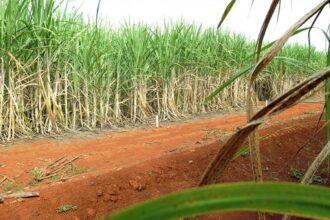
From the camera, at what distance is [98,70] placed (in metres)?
6.75

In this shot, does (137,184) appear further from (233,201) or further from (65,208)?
(233,201)

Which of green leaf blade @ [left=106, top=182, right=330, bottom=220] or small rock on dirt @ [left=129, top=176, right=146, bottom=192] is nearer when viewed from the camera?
green leaf blade @ [left=106, top=182, right=330, bottom=220]

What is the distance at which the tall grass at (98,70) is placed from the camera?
5221mm

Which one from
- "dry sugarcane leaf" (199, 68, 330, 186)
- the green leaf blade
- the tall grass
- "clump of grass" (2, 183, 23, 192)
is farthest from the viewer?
the tall grass

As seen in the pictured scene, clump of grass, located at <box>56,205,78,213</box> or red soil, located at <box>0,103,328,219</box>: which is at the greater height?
red soil, located at <box>0,103,328,219</box>

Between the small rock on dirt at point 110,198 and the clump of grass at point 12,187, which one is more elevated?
the small rock on dirt at point 110,198

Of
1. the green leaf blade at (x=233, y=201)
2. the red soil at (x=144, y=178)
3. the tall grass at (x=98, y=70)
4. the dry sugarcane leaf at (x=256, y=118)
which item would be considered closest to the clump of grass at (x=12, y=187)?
the red soil at (x=144, y=178)

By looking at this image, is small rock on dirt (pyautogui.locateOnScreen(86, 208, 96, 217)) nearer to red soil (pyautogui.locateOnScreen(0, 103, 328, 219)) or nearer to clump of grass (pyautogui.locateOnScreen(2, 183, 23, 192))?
red soil (pyautogui.locateOnScreen(0, 103, 328, 219))

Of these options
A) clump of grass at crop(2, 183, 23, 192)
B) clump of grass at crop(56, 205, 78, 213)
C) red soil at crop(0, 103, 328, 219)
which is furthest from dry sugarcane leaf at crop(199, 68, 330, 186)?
clump of grass at crop(2, 183, 23, 192)

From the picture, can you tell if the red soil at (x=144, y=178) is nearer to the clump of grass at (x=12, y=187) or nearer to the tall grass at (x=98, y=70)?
the clump of grass at (x=12, y=187)

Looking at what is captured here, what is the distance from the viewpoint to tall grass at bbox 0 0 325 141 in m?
5.22

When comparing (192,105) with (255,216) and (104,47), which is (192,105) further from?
(255,216)

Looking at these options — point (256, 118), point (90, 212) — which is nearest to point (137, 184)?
point (90, 212)

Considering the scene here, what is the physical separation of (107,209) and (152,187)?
1.05 ft
